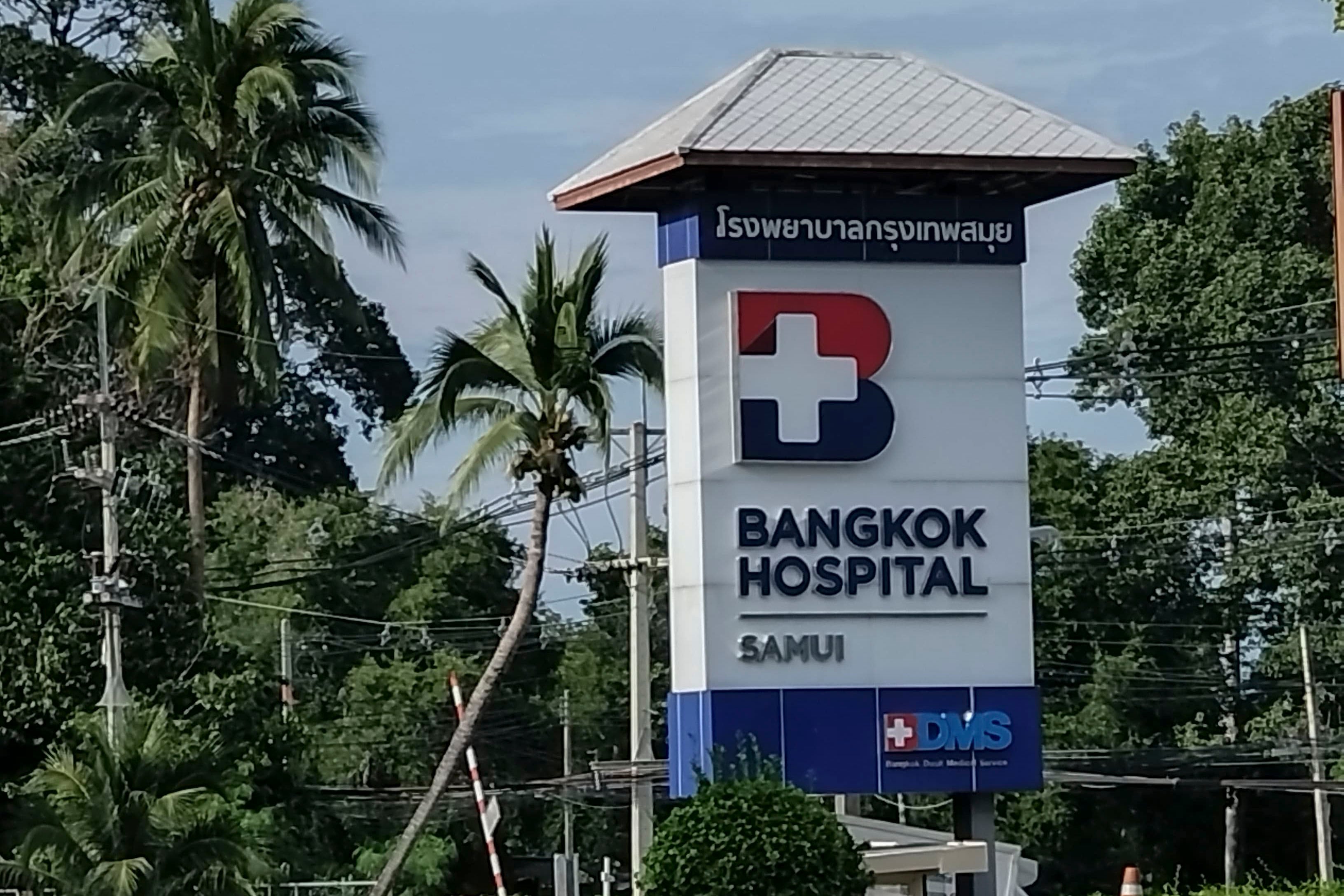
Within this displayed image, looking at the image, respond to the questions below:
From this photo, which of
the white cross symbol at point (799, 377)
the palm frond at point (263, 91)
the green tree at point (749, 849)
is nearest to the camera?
the green tree at point (749, 849)

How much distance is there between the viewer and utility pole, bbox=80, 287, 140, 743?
30969 mm

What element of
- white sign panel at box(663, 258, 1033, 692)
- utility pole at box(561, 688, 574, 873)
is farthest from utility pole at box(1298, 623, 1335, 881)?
white sign panel at box(663, 258, 1033, 692)

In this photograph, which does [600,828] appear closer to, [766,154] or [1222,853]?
[1222,853]

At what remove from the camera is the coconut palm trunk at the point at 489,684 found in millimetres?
27094

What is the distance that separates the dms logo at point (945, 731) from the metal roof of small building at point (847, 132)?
409cm

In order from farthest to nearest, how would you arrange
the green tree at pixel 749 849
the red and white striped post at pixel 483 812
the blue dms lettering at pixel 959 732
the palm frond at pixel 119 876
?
the red and white striped post at pixel 483 812, the palm frond at pixel 119 876, the blue dms lettering at pixel 959 732, the green tree at pixel 749 849

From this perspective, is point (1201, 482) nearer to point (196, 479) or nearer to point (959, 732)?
point (196, 479)

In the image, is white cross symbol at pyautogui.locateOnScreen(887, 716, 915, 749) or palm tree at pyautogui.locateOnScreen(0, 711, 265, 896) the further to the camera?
palm tree at pyautogui.locateOnScreen(0, 711, 265, 896)

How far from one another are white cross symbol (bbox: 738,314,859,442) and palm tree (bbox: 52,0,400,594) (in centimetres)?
1430

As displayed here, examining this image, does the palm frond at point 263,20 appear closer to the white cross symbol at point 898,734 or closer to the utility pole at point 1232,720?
the white cross symbol at point 898,734

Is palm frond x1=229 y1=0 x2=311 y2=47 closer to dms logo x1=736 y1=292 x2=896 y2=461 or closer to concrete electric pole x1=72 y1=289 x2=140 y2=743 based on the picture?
concrete electric pole x1=72 y1=289 x2=140 y2=743

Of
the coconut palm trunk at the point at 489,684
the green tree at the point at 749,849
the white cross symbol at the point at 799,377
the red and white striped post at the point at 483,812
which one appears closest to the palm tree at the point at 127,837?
the red and white striped post at the point at 483,812

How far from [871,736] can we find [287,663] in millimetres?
31588

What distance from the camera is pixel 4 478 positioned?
112 feet
